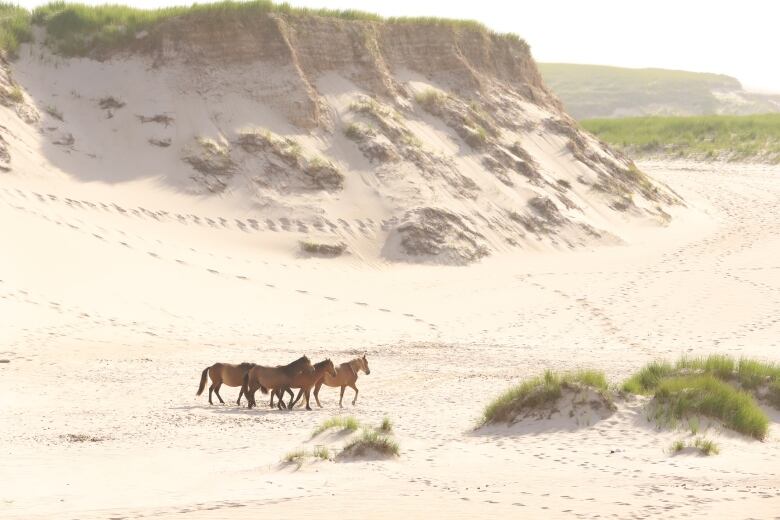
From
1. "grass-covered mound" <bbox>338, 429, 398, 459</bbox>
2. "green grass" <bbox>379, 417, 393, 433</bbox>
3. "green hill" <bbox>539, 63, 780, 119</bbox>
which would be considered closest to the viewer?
"grass-covered mound" <bbox>338, 429, 398, 459</bbox>

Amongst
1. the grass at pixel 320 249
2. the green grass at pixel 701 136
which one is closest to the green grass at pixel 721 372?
the grass at pixel 320 249

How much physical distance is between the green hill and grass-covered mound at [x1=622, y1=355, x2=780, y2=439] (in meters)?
106

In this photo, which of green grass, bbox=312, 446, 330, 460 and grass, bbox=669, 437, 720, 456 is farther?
grass, bbox=669, 437, 720, 456

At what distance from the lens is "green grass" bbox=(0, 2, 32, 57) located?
101ft

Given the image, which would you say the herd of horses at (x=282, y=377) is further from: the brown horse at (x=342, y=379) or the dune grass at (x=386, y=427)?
the dune grass at (x=386, y=427)

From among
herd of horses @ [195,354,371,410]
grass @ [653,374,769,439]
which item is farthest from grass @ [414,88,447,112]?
grass @ [653,374,769,439]

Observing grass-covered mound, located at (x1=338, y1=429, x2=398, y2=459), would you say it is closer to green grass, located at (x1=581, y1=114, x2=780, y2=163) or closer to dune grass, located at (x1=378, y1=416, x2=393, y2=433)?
dune grass, located at (x1=378, y1=416, x2=393, y2=433)

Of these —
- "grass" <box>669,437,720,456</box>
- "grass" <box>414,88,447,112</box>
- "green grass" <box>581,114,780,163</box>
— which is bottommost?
"grass" <box>669,437,720,456</box>

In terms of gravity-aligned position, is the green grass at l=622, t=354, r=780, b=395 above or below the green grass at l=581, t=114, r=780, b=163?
below

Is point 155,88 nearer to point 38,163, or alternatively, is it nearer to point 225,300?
point 38,163

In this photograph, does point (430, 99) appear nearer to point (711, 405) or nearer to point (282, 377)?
point (282, 377)

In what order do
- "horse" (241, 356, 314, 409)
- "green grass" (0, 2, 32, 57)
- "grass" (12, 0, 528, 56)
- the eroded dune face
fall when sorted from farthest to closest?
"grass" (12, 0, 528, 56)
"green grass" (0, 2, 32, 57)
the eroded dune face
"horse" (241, 356, 314, 409)

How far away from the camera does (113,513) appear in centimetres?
804

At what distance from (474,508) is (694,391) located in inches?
175
